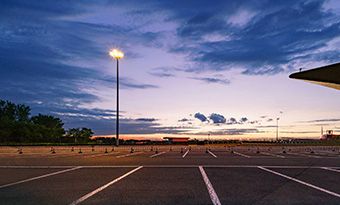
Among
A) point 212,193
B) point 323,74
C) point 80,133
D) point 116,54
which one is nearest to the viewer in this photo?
point 212,193

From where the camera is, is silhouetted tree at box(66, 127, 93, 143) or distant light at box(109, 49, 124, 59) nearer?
distant light at box(109, 49, 124, 59)

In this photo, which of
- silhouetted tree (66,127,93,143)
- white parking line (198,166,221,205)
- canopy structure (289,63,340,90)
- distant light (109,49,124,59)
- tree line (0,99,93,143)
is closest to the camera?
white parking line (198,166,221,205)

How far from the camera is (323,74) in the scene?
8.95 meters

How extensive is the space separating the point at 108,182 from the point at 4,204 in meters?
3.64

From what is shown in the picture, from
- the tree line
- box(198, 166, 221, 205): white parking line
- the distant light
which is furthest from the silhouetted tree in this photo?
box(198, 166, 221, 205): white parking line

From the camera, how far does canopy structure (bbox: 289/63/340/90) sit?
28.6ft

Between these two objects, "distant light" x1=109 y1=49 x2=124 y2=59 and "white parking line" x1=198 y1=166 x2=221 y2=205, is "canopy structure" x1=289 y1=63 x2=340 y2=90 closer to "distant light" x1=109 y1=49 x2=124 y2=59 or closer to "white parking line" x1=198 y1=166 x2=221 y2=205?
"white parking line" x1=198 y1=166 x2=221 y2=205

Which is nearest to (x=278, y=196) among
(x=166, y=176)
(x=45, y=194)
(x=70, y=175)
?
(x=166, y=176)

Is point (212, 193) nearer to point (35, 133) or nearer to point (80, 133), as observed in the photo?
point (35, 133)

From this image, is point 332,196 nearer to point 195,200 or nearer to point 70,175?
point 195,200

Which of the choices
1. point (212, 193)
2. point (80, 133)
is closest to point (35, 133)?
point (80, 133)

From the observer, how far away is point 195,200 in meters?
7.58

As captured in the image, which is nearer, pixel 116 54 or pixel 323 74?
pixel 323 74

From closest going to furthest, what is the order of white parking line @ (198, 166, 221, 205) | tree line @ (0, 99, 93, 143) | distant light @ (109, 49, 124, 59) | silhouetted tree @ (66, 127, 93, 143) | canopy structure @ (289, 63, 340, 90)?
white parking line @ (198, 166, 221, 205), canopy structure @ (289, 63, 340, 90), distant light @ (109, 49, 124, 59), tree line @ (0, 99, 93, 143), silhouetted tree @ (66, 127, 93, 143)
